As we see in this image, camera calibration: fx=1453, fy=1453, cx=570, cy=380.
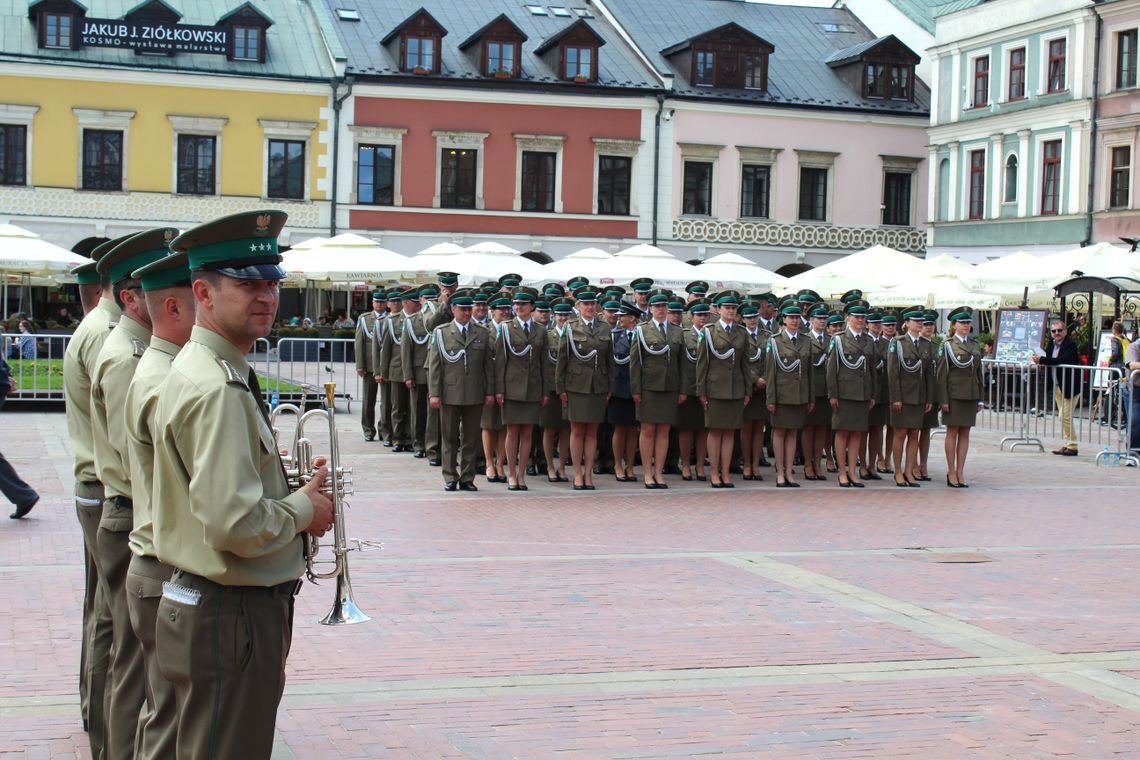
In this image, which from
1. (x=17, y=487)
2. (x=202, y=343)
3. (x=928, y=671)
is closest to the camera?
(x=202, y=343)

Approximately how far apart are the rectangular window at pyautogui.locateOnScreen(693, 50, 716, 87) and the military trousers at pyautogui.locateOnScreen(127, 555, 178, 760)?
4116 cm

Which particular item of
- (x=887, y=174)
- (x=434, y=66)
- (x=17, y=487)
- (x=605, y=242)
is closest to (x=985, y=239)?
(x=887, y=174)

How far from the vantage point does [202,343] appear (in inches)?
168

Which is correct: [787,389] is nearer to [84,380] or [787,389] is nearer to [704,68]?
[84,380]

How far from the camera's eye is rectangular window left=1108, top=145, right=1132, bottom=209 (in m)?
37.8

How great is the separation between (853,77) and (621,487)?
3364cm

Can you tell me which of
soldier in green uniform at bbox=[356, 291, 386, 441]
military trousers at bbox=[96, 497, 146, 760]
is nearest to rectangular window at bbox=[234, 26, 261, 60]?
soldier in green uniform at bbox=[356, 291, 386, 441]

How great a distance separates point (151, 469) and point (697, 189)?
40690mm

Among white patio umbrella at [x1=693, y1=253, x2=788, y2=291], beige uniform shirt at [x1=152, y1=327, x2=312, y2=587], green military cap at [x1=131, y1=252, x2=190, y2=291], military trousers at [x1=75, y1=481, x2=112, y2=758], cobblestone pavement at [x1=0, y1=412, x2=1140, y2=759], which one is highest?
white patio umbrella at [x1=693, y1=253, x2=788, y2=291]

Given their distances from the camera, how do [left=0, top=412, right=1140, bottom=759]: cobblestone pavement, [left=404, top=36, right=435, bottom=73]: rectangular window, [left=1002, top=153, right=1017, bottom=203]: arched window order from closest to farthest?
[left=0, top=412, right=1140, bottom=759]: cobblestone pavement < [left=404, top=36, right=435, bottom=73]: rectangular window < [left=1002, top=153, right=1017, bottom=203]: arched window

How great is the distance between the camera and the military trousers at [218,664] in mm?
4180

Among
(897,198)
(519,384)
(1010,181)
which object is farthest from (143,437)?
(897,198)

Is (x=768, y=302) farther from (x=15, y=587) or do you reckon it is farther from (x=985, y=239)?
(x=985, y=239)

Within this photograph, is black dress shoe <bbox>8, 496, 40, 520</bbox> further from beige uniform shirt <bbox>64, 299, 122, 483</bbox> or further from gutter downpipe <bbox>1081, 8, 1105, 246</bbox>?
gutter downpipe <bbox>1081, 8, 1105, 246</bbox>
